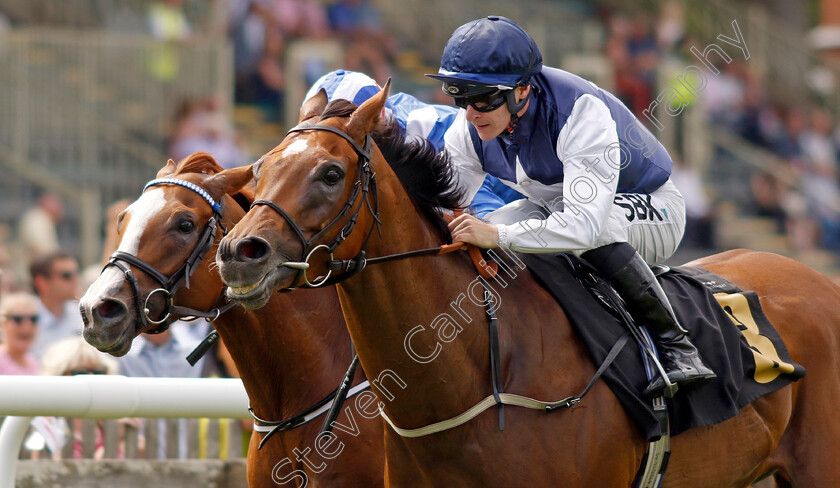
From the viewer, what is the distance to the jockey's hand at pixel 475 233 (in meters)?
3.47

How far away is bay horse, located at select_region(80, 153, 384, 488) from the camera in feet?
12.5

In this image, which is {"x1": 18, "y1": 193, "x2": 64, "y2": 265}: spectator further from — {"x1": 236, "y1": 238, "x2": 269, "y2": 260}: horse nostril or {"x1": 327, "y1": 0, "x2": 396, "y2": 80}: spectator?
{"x1": 236, "y1": 238, "x2": 269, "y2": 260}: horse nostril

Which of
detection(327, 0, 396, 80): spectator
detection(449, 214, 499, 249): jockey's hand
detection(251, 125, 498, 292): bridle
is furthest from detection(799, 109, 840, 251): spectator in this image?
detection(251, 125, 498, 292): bridle

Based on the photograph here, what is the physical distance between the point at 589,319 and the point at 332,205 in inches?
41.2

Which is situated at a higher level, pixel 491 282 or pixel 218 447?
pixel 491 282

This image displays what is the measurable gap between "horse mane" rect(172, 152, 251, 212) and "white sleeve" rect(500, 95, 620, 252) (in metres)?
1.16

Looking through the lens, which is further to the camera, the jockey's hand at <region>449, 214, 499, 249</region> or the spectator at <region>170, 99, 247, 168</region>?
the spectator at <region>170, 99, 247, 168</region>

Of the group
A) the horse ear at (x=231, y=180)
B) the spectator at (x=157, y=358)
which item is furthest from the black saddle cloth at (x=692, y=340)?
the spectator at (x=157, y=358)

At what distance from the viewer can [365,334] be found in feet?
11.0

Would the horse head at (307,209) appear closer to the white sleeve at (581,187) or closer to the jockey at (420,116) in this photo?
the white sleeve at (581,187)

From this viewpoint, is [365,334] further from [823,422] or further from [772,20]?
[772,20]

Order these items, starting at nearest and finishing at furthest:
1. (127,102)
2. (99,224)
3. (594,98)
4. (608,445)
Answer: (608,445), (594,98), (99,224), (127,102)

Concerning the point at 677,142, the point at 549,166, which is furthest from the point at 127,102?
the point at 549,166

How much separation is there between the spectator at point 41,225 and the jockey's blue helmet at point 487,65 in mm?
7819
